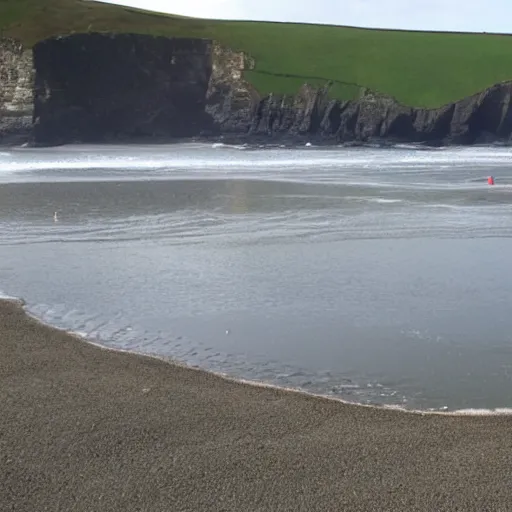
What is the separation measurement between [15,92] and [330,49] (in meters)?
36.4

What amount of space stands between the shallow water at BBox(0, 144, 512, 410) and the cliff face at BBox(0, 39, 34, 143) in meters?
42.4

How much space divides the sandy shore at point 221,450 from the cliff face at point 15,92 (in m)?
65.6

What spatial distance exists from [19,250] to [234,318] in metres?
7.34

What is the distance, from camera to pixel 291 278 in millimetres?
13805

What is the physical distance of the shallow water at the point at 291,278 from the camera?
9.27 meters

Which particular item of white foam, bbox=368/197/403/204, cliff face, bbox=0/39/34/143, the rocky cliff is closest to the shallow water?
white foam, bbox=368/197/403/204

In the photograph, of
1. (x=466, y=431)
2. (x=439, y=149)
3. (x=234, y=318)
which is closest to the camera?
(x=466, y=431)

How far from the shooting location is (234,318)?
442 inches

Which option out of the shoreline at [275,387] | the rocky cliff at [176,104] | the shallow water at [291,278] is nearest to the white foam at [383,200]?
the shallow water at [291,278]

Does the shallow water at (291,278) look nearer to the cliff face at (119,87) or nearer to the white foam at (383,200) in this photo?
the white foam at (383,200)

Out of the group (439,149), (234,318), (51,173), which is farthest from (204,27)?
(234,318)

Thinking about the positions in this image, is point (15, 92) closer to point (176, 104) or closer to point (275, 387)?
point (176, 104)

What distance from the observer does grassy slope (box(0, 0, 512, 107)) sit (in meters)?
76.8

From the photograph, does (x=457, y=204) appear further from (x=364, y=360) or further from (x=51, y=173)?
(x=51, y=173)
